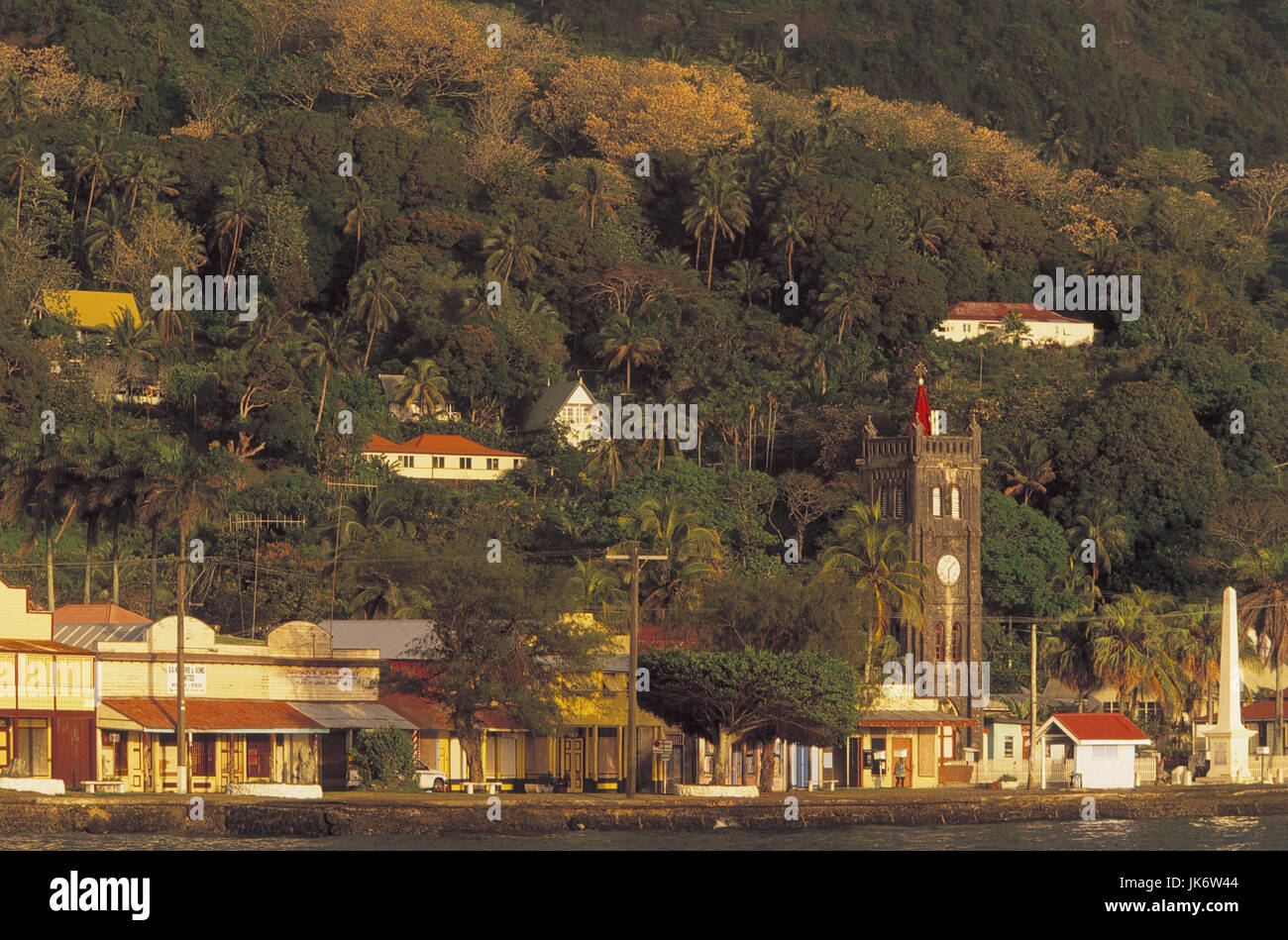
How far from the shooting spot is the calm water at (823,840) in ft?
200

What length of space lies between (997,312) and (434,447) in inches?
1488

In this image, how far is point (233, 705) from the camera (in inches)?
2953

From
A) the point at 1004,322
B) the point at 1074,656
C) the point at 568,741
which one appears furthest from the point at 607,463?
the point at 568,741

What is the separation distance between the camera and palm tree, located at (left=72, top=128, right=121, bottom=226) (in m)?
134

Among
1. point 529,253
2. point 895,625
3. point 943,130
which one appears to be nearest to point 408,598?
point 895,625

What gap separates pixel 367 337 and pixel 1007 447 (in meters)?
37.3

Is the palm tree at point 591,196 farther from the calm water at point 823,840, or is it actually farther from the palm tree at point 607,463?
the calm water at point 823,840

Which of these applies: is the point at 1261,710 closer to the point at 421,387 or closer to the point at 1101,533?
the point at 1101,533

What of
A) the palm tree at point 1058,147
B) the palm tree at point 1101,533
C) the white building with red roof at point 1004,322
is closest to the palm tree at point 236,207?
the white building with red roof at point 1004,322

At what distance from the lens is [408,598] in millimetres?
90812

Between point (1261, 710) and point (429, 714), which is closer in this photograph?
point (429, 714)

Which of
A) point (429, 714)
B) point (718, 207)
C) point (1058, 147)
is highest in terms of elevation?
point (1058, 147)

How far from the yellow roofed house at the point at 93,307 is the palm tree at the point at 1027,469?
45895 mm

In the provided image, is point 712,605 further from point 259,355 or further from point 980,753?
point 259,355
